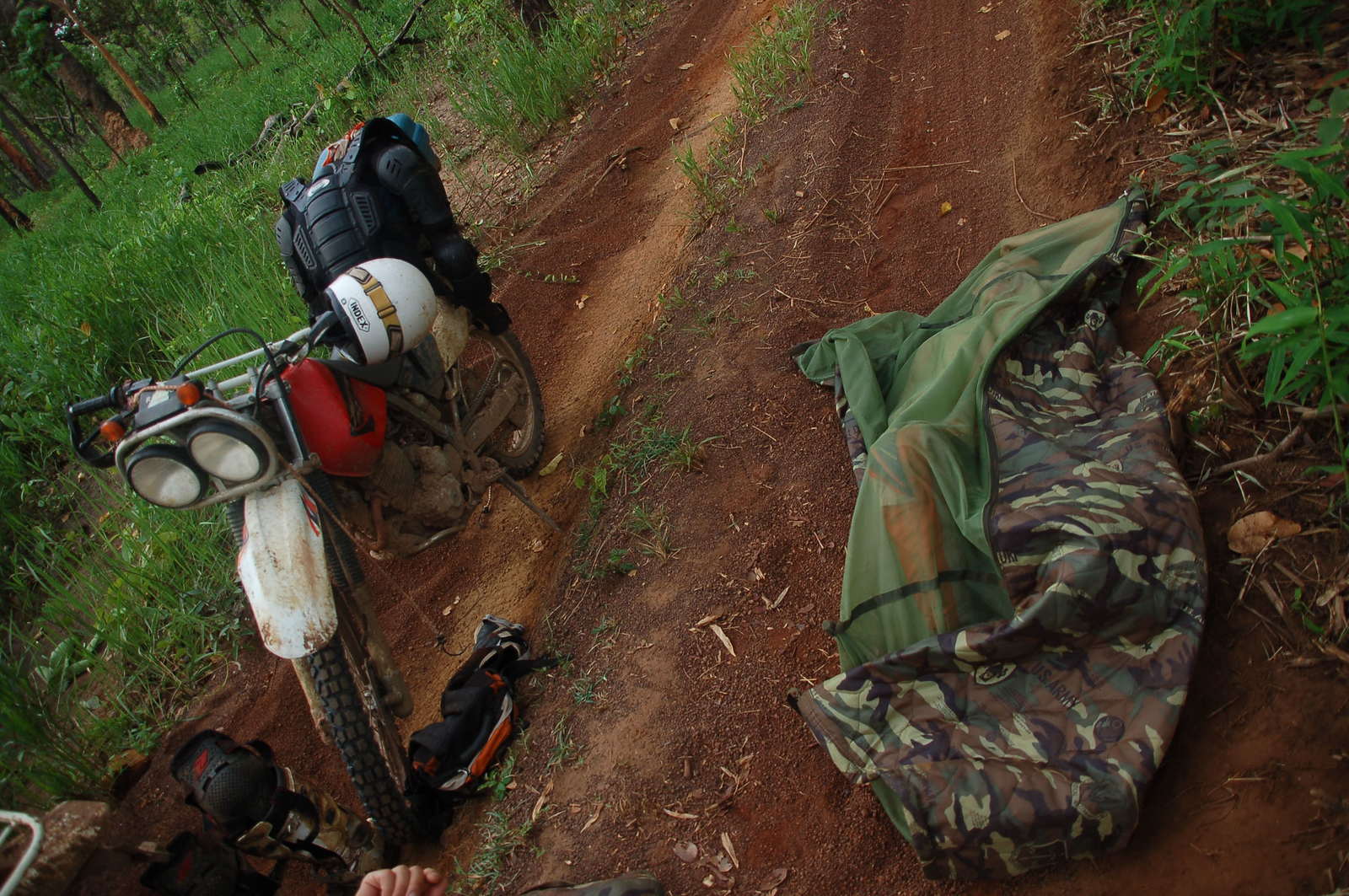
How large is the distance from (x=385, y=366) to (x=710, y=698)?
1534mm

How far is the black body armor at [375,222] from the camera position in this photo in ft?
10.5

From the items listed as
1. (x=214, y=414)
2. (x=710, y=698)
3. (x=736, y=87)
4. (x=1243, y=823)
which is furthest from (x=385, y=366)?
(x=736, y=87)

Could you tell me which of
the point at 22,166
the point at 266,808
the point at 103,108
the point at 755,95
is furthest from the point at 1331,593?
the point at 103,108

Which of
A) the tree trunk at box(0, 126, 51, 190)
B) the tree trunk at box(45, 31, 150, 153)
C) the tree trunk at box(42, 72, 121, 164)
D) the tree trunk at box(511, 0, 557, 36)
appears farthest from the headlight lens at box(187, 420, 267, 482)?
the tree trunk at box(45, 31, 150, 153)

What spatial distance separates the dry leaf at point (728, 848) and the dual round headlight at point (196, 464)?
1.57 m

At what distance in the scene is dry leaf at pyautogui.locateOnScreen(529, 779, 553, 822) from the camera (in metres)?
2.42

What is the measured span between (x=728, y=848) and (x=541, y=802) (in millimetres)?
602

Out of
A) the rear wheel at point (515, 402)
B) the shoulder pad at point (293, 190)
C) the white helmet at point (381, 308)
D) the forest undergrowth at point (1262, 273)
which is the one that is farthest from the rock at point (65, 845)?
the forest undergrowth at point (1262, 273)

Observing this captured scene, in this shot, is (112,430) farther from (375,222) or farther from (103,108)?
(103,108)

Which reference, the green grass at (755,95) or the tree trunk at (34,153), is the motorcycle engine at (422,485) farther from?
the tree trunk at (34,153)

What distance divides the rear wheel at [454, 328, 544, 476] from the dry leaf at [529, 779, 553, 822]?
157cm

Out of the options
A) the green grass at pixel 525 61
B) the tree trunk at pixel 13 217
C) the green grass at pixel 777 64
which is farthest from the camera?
the tree trunk at pixel 13 217

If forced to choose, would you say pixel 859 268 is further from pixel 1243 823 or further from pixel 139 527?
pixel 139 527

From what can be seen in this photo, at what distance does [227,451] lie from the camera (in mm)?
2270
